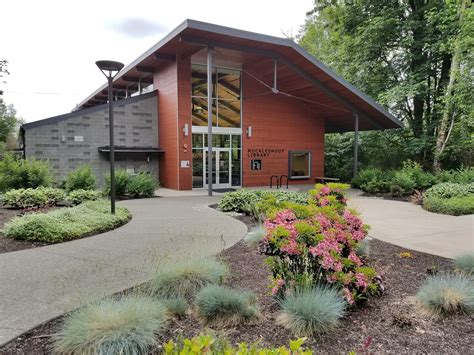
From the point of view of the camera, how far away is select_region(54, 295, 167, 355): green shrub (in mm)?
2436

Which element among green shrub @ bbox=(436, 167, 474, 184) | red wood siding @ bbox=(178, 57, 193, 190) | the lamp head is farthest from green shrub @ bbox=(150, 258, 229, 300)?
green shrub @ bbox=(436, 167, 474, 184)

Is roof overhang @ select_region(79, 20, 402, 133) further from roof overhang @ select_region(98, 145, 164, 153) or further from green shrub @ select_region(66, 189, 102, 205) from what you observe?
green shrub @ select_region(66, 189, 102, 205)

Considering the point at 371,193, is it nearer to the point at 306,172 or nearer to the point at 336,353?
the point at 306,172

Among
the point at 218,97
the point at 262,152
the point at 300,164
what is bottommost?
the point at 300,164

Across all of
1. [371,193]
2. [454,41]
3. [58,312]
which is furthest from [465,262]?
[454,41]

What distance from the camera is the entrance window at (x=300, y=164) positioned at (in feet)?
62.8

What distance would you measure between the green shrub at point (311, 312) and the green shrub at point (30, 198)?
8.73 meters

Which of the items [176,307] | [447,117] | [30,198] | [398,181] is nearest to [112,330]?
[176,307]

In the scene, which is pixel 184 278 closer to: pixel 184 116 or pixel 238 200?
pixel 238 200

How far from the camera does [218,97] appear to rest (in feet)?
55.3

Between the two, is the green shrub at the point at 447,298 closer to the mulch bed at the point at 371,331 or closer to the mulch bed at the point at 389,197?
the mulch bed at the point at 371,331

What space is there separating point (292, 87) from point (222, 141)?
4540mm

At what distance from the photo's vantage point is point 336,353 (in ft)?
8.42

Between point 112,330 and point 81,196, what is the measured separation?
8454 mm
